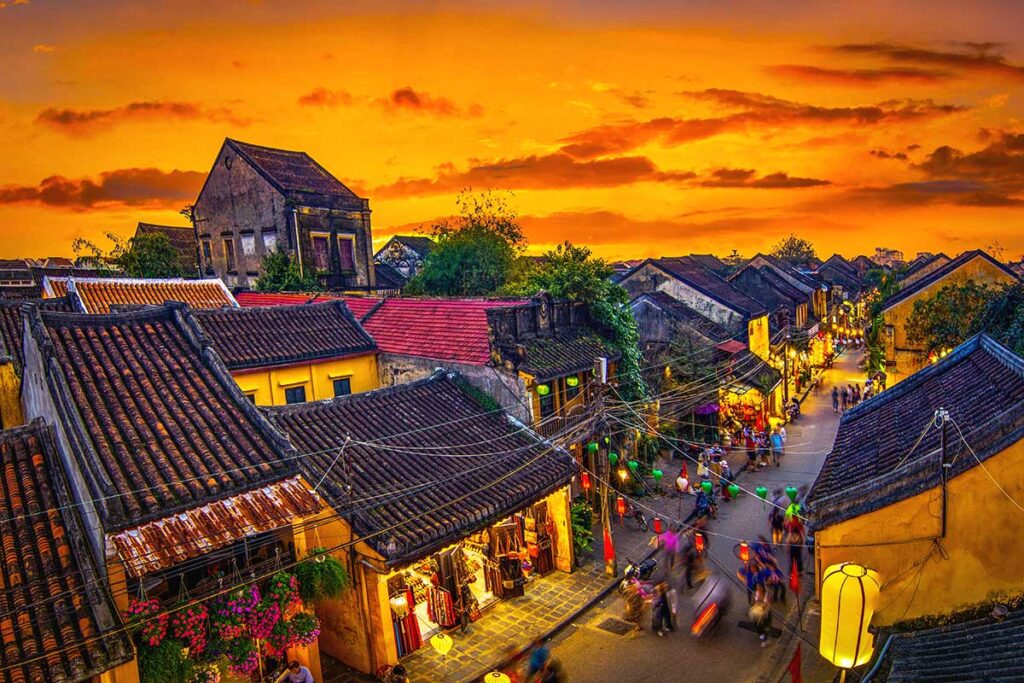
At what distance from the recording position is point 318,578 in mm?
9281

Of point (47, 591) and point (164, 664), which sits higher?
point (47, 591)

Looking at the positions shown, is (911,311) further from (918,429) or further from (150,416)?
(150,416)

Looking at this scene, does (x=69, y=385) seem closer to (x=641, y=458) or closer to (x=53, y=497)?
(x=53, y=497)

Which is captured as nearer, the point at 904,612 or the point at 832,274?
the point at 904,612

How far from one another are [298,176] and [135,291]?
15.2 metres

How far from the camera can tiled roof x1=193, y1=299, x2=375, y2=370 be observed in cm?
1725

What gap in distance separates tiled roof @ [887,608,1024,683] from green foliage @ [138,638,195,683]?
9093 millimetres

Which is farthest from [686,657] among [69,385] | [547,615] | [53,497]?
[69,385]

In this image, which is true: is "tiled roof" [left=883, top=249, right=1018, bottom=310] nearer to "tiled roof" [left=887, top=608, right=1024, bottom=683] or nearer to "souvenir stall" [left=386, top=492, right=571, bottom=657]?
"souvenir stall" [left=386, top=492, right=571, bottom=657]

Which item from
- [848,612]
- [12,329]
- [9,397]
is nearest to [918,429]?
[848,612]

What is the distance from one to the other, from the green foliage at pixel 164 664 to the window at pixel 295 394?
428 inches

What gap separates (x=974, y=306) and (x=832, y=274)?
43908 mm

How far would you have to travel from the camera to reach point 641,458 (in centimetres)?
2220

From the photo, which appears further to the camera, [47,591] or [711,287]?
[711,287]
